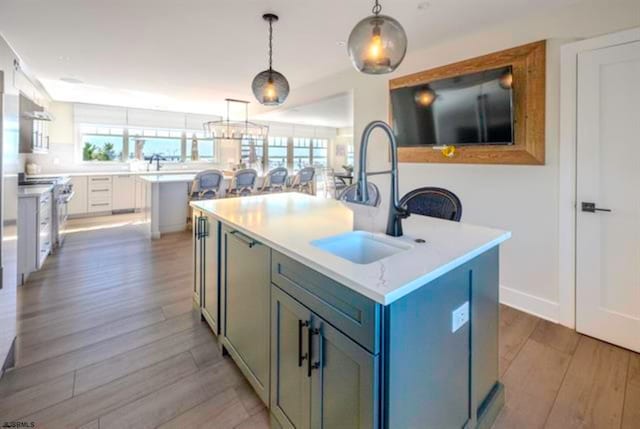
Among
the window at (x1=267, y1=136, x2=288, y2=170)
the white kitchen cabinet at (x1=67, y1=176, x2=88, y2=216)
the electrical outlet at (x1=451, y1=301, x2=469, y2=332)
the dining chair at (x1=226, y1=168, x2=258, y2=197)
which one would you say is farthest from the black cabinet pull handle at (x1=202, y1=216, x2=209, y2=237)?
the window at (x1=267, y1=136, x2=288, y2=170)

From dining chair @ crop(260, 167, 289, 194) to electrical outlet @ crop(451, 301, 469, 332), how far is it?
17.9 ft

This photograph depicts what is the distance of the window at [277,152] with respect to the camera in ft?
34.0

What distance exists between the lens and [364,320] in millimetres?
939

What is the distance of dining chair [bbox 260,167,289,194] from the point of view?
6.38 metres

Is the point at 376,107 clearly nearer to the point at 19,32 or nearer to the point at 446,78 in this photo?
the point at 446,78

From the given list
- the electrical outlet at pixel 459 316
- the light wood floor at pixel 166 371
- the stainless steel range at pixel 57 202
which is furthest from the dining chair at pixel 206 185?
the electrical outlet at pixel 459 316

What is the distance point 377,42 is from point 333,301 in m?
1.29

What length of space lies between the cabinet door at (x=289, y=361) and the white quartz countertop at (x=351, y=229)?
0.23 m

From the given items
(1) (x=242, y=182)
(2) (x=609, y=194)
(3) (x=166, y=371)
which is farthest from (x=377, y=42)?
(1) (x=242, y=182)

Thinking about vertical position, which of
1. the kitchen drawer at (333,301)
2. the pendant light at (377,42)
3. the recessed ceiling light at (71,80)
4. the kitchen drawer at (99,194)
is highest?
the recessed ceiling light at (71,80)

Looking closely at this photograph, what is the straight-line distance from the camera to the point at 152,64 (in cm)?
402

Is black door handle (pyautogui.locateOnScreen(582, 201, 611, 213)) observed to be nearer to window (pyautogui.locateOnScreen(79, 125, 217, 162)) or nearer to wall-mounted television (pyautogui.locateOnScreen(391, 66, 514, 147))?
wall-mounted television (pyautogui.locateOnScreen(391, 66, 514, 147))

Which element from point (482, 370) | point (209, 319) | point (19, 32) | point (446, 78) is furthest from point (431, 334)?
Answer: point (19, 32)

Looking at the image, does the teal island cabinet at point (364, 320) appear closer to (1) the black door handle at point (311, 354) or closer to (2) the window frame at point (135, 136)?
(1) the black door handle at point (311, 354)
